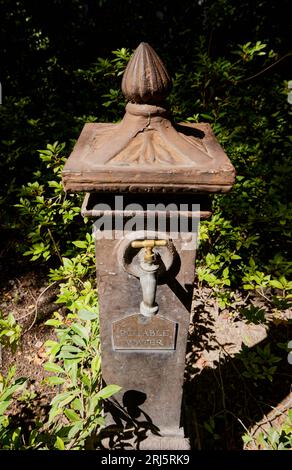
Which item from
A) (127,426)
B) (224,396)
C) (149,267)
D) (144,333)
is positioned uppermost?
(149,267)

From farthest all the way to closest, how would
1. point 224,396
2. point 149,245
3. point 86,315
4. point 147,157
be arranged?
point 224,396, point 86,315, point 149,245, point 147,157

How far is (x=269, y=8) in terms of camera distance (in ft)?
15.6

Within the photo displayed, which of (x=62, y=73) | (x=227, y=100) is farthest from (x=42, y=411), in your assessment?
(x=62, y=73)

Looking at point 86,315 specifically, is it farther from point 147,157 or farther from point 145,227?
point 147,157

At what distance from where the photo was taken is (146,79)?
1.12 meters

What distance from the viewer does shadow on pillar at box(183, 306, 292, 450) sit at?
229cm

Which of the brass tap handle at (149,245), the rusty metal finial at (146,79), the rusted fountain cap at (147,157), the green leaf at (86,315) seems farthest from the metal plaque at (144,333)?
the rusty metal finial at (146,79)

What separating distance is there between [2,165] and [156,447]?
2715 mm

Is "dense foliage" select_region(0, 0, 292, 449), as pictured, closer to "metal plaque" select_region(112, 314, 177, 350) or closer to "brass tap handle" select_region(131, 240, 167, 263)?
"metal plaque" select_region(112, 314, 177, 350)

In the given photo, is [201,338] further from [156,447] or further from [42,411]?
[42,411]

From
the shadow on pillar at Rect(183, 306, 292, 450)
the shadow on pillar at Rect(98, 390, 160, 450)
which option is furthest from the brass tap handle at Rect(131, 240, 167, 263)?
the shadow on pillar at Rect(183, 306, 292, 450)

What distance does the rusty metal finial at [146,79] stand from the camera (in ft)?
3.65

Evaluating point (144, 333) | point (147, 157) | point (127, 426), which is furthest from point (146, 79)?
point (127, 426)

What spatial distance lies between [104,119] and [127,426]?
8.49 feet
